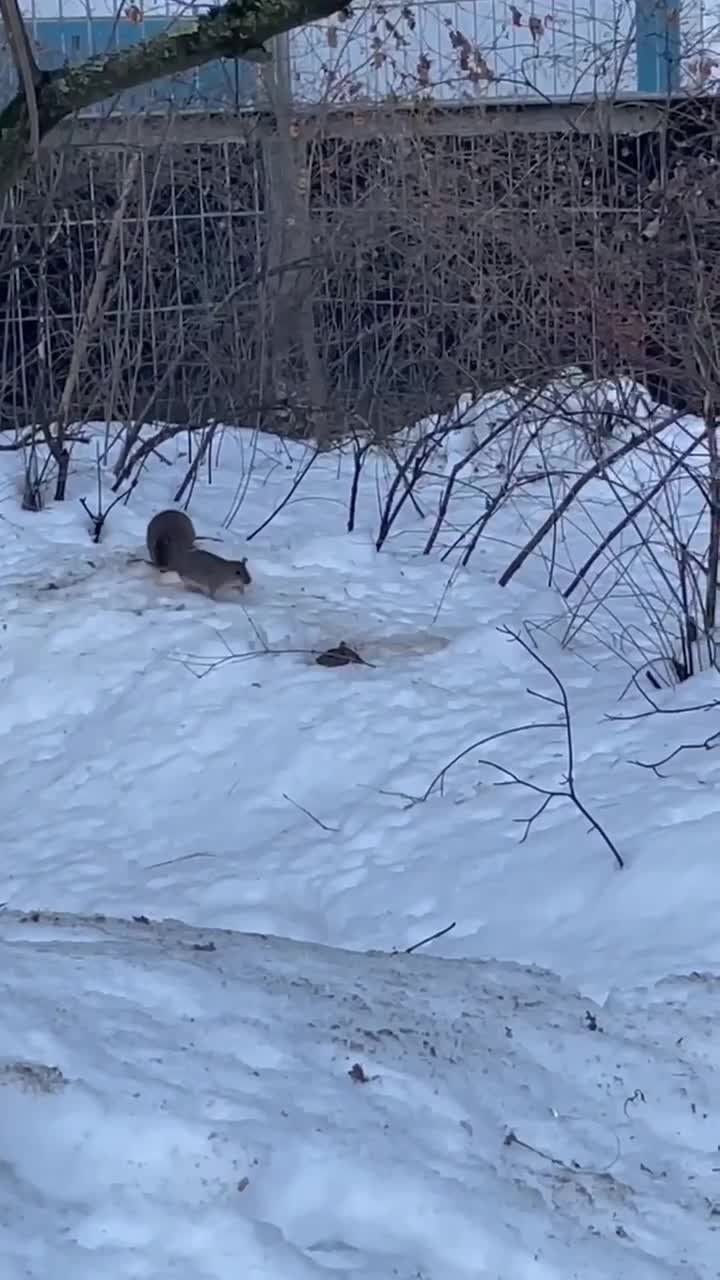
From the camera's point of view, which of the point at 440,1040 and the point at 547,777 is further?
the point at 547,777

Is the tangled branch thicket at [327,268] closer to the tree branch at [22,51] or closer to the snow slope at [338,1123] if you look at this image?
the snow slope at [338,1123]

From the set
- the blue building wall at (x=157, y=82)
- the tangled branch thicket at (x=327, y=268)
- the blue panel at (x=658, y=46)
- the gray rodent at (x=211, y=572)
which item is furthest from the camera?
the blue panel at (x=658, y=46)

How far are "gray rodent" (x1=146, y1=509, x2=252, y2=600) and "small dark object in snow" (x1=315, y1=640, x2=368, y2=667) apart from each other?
2.24 ft

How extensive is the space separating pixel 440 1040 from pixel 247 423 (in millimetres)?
6604

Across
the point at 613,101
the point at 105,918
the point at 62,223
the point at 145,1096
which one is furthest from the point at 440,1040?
the point at 613,101

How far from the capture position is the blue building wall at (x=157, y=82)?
10.0 metres

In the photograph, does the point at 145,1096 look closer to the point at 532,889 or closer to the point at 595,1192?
the point at 595,1192

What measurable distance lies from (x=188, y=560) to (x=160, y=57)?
4592 millimetres

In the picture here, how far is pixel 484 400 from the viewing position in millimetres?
8891

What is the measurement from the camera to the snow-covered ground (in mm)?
2912

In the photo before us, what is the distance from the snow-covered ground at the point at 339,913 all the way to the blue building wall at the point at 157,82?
2139 millimetres

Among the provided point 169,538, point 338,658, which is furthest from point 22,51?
point 169,538

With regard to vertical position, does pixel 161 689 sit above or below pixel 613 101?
below

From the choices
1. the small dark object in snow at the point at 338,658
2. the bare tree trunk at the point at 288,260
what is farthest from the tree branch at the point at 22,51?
the bare tree trunk at the point at 288,260
